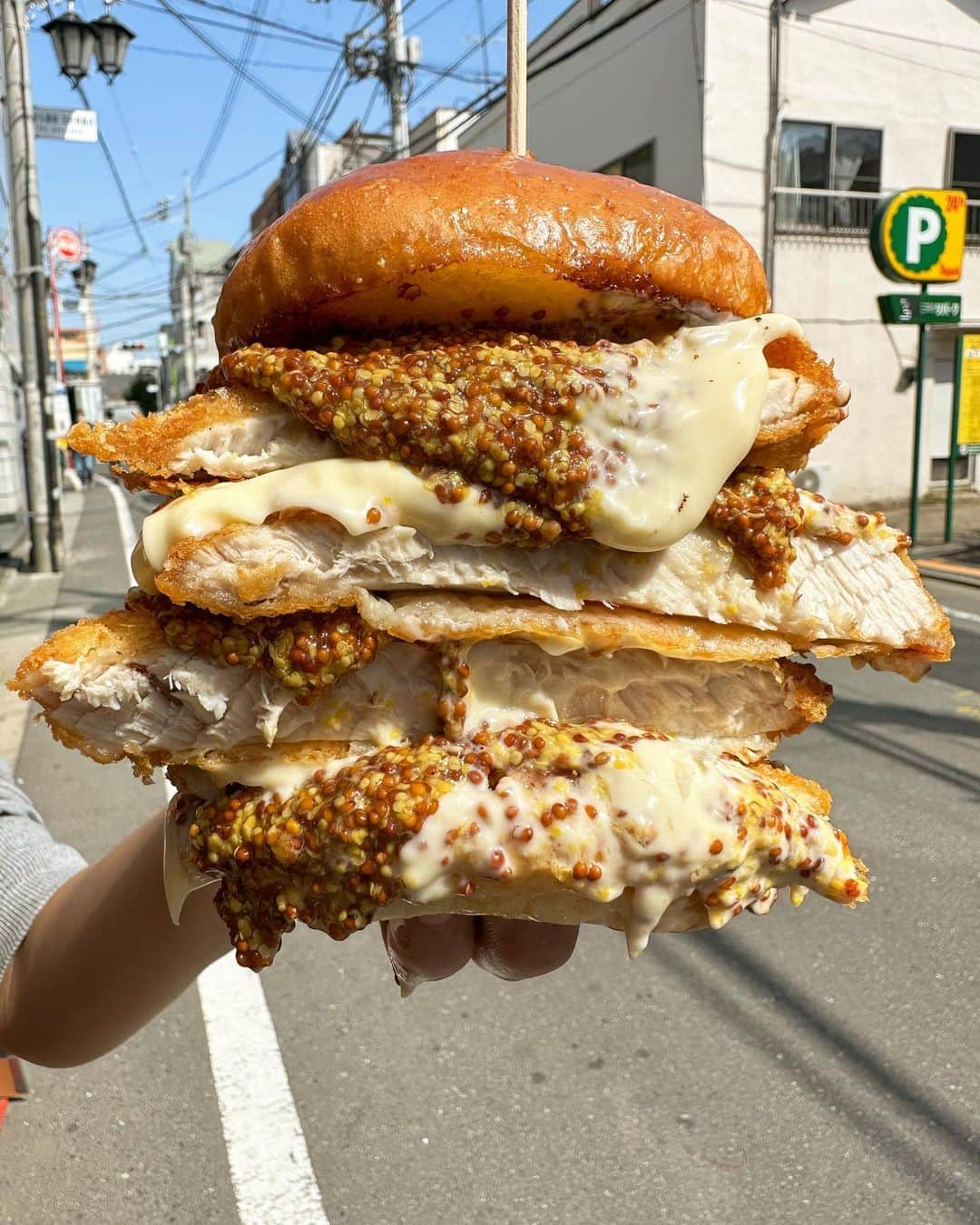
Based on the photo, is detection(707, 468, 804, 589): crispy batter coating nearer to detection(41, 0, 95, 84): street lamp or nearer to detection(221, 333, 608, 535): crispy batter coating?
detection(221, 333, 608, 535): crispy batter coating

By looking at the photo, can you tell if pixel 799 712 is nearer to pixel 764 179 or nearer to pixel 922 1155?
pixel 922 1155

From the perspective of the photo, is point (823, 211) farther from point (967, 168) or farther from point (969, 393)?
point (969, 393)

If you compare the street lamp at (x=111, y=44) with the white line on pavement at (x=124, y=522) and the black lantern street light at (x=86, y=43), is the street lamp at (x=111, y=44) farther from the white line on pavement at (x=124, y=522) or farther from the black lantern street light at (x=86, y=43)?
the white line on pavement at (x=124, y=522)

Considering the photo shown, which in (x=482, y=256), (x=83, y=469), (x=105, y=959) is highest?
(x=482, y=256)

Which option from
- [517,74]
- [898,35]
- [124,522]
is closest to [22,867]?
[517,74]

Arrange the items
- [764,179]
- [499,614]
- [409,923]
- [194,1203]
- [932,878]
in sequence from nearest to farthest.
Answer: [499,614], [409,923], [194,1203], [932,878], [764,179]

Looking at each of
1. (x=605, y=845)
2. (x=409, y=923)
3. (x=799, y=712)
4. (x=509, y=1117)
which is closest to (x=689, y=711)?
(x=799, y=712)

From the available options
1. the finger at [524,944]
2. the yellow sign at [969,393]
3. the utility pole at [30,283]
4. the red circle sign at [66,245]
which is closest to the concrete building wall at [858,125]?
the yellow sign at [969,393]
